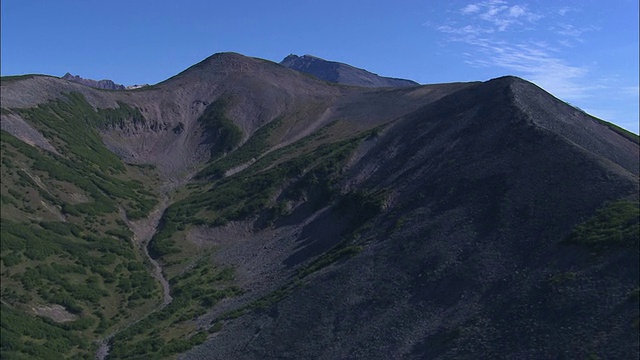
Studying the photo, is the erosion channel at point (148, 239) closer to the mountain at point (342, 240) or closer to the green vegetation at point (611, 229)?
the mountain at point (342, 240)

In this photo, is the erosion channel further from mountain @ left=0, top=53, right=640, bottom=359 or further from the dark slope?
the dark slope

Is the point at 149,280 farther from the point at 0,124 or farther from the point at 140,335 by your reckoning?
the point at 0,124

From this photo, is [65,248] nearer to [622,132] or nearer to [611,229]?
[611,229]

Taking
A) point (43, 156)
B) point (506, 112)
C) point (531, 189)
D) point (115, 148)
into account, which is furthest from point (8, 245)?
point (115, 148)

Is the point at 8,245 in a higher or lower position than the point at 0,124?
lower

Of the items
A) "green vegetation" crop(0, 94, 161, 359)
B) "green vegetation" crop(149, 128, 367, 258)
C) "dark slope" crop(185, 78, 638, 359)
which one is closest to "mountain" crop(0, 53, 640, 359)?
"dark slope" crop(185, 78, 638, 359)

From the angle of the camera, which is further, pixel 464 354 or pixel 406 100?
pixel 406 100
